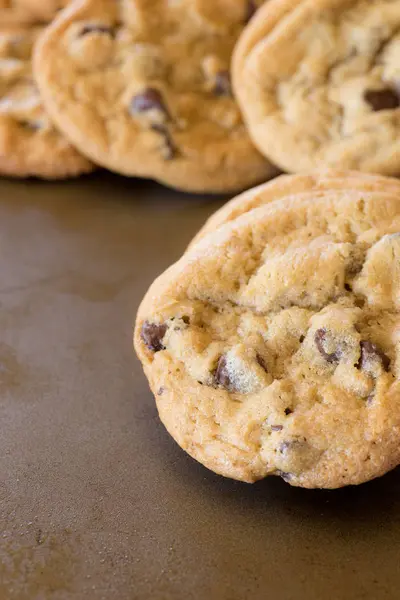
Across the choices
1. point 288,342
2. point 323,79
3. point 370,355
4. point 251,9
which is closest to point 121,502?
point 288,342

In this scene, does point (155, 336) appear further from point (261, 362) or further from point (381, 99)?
point (381, 99)

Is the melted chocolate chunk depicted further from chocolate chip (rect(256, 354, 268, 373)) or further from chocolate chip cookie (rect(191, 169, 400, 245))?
chocolate chip cookie (rect(191, 169, 400, 245))

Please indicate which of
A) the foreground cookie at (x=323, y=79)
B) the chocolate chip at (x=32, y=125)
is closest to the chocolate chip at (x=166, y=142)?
the foreground cookie at (x=323, y=79)

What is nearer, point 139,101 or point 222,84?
point 139,101

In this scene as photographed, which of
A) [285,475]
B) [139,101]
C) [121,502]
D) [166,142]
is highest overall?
[139,101]

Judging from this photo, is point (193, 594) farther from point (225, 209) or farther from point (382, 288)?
point (225, 209)

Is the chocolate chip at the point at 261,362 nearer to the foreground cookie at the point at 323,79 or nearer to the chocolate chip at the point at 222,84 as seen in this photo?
the foreground cookie at the point at 323,79
